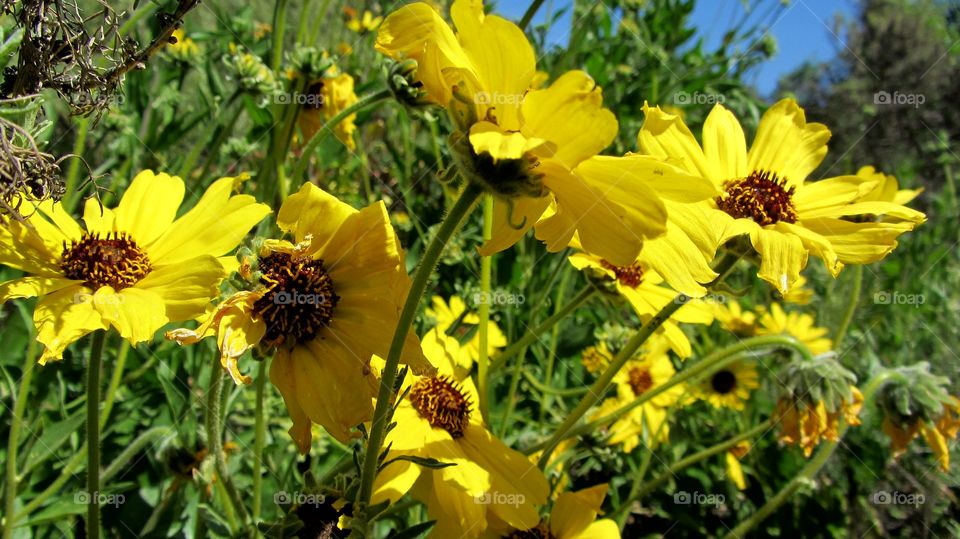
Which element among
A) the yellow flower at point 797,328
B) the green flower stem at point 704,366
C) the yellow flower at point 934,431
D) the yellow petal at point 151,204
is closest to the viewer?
the yellow petal at point 151,204

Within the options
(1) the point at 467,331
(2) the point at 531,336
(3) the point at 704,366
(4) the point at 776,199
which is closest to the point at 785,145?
(4) the point at 776,199

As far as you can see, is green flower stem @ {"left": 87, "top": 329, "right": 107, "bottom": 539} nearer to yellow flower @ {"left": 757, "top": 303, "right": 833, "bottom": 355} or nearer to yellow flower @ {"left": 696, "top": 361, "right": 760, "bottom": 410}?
yellow flower @ {"left": 696, "top": 361, "right": 760, "bottom": 410}

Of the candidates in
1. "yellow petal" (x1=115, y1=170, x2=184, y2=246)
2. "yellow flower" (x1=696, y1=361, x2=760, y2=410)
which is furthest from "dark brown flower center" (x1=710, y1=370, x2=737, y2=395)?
"yellow petal" (x1=115, y1=170, x2=184, y2=246)

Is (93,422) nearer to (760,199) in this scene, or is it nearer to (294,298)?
(294,298)

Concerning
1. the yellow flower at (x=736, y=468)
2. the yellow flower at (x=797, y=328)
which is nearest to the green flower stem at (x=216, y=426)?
the yellow flower at (x=736, y=468)

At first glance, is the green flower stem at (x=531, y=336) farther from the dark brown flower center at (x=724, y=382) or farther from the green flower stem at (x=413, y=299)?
the dark brown flower center at (x=724, y=382)

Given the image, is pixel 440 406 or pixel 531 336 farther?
pixel 531 336
